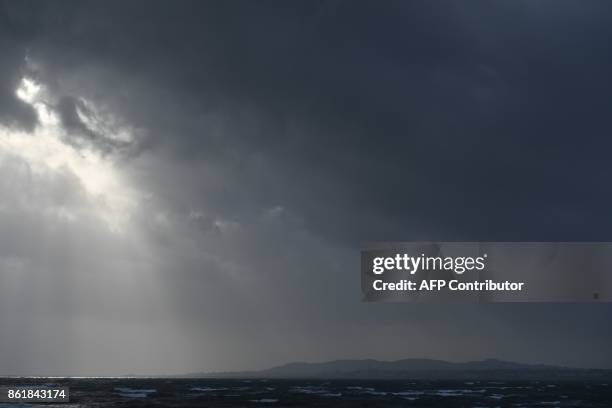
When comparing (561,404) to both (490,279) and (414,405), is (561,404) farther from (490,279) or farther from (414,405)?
(490,279)

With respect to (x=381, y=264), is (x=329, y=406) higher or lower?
lower

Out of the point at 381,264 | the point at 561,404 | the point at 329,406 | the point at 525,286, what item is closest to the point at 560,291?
the point at 525,286

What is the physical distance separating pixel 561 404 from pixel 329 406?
127ft

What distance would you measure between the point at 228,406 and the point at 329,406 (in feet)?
45.6

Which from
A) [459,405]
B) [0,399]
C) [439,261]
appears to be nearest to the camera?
[439,261]

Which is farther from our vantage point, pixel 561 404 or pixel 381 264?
pixel 561 404

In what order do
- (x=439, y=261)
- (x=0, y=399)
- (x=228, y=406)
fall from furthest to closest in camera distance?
1. (x=228, y=406)
2. (x=0, y=399)
3. (x=439, y=261)

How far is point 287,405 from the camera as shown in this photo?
90.2 metres

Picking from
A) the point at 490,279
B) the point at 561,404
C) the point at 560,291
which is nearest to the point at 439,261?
the point at 490,279

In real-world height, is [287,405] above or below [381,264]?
below

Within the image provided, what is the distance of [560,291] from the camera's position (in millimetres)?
24125

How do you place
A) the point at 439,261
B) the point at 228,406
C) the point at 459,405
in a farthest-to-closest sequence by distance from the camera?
the point at 459,405
the point at 228,406
the point at 439,261

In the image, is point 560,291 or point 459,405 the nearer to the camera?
point 560,291

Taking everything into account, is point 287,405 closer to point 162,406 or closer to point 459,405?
point 162,406
